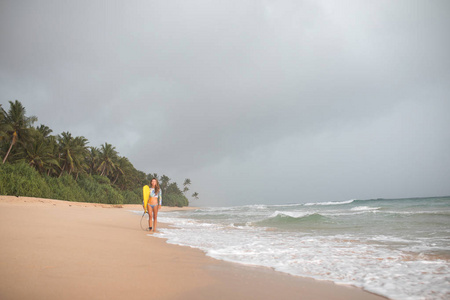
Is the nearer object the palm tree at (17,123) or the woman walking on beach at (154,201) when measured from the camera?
the woman walking on beach at (154,201)

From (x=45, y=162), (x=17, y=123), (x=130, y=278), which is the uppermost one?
(x=17, y=123)

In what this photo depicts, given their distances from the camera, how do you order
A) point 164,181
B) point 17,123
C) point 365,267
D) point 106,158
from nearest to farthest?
point 365,267
point 17,123
point 106,158
point 164,181

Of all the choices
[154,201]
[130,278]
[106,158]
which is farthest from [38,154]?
[130,278]

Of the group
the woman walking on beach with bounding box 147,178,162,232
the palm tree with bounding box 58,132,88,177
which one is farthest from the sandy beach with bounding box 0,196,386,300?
the palm tree with bounding box 58,132,88,177

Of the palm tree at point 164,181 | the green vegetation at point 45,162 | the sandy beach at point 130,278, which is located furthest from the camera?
the palm tree at point 164,181

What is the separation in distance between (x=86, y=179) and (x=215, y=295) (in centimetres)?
4324

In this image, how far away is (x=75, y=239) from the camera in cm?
479

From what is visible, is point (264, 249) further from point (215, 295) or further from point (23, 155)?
point (23, 155)

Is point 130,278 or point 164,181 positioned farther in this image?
point 164,181

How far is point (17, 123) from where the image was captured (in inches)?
1107

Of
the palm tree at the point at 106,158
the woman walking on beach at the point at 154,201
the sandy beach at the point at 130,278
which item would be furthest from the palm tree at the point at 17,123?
the sandy beach at the point at 130,278

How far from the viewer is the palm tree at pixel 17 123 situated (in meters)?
27.8

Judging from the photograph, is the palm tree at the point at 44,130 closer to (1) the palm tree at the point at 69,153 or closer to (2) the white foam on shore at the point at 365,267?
(1) the palm tree at the point at 69,153

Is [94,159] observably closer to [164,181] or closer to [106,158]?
[106,158]
